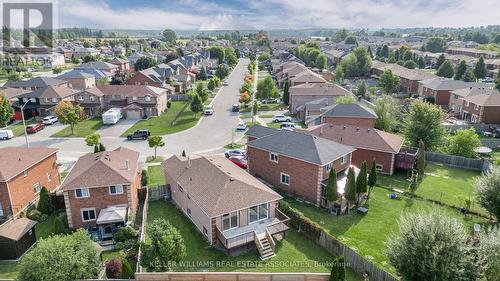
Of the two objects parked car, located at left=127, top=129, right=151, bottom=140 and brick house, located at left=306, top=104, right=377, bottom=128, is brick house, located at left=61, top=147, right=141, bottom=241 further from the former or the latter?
brick house, located at left=306, top=104, right=377, bottom=128

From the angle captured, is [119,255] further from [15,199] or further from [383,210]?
[383,210]

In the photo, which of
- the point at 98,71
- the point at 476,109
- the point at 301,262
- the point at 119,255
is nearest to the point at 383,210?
the point at 301,262

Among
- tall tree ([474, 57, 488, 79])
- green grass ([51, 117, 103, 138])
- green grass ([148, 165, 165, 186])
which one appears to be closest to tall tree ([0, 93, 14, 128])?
green grass ([51, 117, 103, 138])

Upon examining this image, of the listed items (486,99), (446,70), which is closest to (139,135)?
→ (486,99)

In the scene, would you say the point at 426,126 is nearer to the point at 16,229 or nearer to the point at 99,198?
the point at 99,198

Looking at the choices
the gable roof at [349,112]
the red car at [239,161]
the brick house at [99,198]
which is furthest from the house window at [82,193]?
the gable roof at [349,112]

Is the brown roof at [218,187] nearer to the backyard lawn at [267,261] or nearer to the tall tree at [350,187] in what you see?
the backyard lawn at [267,261]
